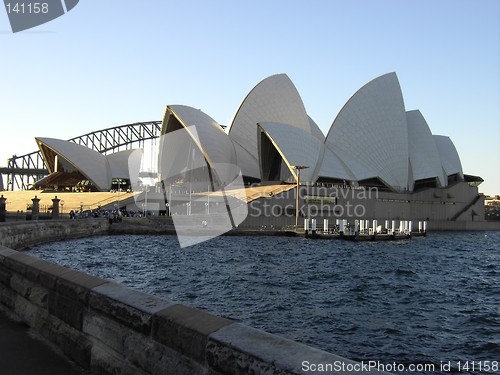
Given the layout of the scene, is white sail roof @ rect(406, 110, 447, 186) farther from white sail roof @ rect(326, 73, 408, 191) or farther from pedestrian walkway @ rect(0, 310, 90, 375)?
pedestrian walkway @ rect(0, 310, 90, 375)

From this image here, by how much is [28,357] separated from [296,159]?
5730 centimetres

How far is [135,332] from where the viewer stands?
10.2 ft

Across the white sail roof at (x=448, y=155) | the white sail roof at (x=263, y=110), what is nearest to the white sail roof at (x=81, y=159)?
the white sail roof at (x=263, y=110)

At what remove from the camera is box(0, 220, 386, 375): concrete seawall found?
2.30 m

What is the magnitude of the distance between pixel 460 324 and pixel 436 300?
9.23ft

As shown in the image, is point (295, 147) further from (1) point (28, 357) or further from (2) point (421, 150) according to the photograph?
(1) point (28, 357)

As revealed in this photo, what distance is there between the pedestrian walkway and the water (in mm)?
5382

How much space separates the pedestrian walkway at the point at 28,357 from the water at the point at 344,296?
17.7ft

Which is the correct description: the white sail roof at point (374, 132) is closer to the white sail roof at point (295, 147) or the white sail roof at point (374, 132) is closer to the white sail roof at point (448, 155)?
the white sail roof at point (295, 147)

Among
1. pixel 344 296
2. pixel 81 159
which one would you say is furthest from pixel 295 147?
pixel 344 296

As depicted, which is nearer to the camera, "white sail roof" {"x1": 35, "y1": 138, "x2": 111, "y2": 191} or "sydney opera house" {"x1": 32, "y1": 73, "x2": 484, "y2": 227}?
"sydney opera house" {"x1": 32, "y1": 73, "x2": 484, "y2": 227}

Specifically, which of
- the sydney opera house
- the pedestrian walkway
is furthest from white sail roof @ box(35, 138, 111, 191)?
the pedestrian walkway

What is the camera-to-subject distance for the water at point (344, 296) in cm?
872

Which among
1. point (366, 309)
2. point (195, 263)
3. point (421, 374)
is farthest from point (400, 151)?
point (421, 374)
